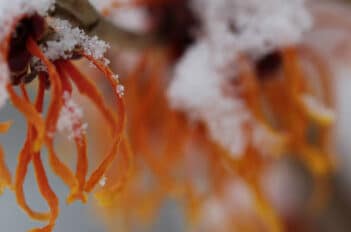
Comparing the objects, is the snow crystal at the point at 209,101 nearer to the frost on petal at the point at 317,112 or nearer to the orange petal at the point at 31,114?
the frost on petal at the point at 317,112

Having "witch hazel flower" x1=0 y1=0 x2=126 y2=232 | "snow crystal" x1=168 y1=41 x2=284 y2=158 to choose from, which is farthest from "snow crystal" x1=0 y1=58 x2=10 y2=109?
"snow crystal" x1=168 y1=41 x2=284 y2=158

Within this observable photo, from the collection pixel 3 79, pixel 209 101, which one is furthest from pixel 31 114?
pixel 209 101

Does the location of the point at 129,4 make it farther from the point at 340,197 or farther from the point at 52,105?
the point at 340,197

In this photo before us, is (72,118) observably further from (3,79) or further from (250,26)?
(250,26)

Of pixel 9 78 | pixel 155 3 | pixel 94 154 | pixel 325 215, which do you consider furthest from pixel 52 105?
pixel 325 215

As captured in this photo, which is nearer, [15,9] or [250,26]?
Answer: [15,9]

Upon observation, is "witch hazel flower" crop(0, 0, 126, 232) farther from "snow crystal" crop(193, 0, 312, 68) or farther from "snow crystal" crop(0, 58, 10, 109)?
"snow crystal" crop(193, 0, 312, 68)

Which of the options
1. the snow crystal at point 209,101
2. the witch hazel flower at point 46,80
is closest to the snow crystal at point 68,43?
the witch hazel flower at point 46,80
